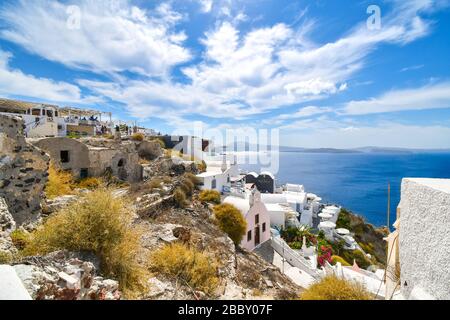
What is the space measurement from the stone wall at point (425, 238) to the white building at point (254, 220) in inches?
452

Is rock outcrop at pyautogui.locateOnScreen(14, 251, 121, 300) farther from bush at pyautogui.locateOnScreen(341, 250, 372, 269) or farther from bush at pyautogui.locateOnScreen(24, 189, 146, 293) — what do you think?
bush at pyautogui.locateOnScreen(341, 250, 372, 269)

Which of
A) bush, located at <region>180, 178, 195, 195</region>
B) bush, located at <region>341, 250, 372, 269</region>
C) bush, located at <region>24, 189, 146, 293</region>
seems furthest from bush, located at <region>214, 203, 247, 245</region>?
bush, located at <region>341, 250, 372, 269</region>

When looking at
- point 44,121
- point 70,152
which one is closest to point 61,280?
point 70,152

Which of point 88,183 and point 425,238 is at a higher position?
point 425,238

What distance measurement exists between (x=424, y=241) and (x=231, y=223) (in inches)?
399

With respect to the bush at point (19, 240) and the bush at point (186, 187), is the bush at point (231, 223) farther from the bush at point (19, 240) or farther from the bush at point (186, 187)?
the bush at point (19, 240)

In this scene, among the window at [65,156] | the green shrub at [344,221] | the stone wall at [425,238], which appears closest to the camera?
the stone wall at [425,238]

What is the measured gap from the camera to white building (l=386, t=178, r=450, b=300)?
270 centimetres

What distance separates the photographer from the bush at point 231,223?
12.5m

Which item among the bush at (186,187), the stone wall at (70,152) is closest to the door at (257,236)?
the bush at (186,187)

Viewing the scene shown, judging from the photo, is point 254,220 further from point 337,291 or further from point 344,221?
point 344,221

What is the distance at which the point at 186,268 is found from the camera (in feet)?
18.5

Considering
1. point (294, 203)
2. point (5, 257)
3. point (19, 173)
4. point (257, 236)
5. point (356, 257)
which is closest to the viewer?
Answer: point (5, 257)
